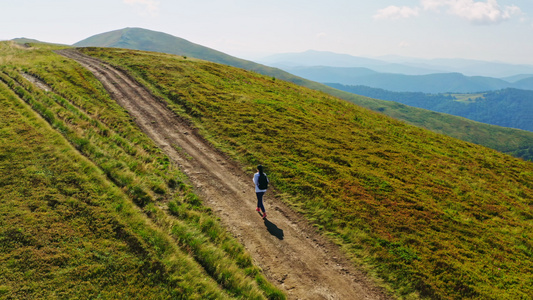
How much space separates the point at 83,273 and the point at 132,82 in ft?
108

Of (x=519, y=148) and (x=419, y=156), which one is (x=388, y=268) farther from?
(x=519, y=148)

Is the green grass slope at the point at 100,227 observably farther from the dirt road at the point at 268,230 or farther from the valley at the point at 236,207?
the dirt road at the point at 268,230

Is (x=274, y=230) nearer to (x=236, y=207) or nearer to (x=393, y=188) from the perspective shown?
(x=236, y=207)

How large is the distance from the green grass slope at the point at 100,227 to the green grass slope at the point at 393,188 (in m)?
6.11

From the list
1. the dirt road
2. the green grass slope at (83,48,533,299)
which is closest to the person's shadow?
the dirt road

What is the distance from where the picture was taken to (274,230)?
1343 cm

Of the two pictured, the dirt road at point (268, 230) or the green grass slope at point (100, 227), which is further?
the dirt road at point (268, 230)

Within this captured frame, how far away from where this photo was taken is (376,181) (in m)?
18.8

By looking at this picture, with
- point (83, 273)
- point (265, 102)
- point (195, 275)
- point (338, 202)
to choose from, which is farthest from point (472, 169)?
point (83, 273)

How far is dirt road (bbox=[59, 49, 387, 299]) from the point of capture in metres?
10.8

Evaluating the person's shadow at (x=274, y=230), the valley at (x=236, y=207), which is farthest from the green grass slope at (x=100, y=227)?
the person's shadow at (x=274, y=230)

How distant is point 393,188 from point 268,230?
10437 mm

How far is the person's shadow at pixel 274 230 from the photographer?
517 inches

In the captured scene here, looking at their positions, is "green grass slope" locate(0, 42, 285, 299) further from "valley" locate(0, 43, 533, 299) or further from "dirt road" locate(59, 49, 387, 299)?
"dirt road" locate(59, 49, 387, 299)
